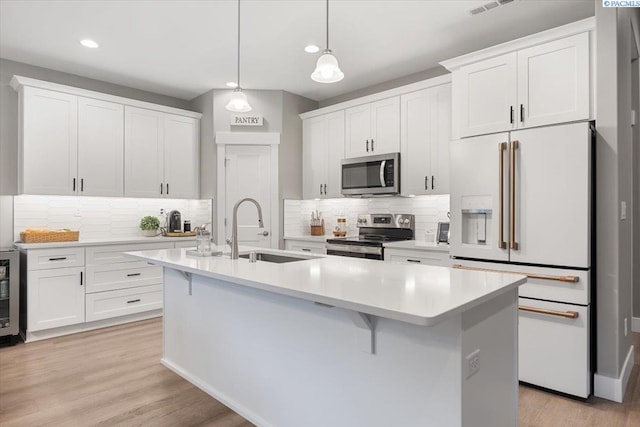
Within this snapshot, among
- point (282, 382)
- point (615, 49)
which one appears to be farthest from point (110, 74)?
point (615, 49)

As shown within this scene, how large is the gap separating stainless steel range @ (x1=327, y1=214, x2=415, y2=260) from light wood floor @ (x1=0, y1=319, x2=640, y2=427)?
1.85m

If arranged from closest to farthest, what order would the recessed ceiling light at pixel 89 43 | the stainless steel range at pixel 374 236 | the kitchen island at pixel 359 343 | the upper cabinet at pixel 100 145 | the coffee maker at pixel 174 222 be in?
the kitchen island at pixel 359 343 < the recessed ceiling light at pixel 89 43 < the upper cabinet at pixel 100 145 < the stainless steel range at pixel 374 236 < the coffee maker at pixel 174 222

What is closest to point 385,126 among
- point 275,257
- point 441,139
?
point 441,139

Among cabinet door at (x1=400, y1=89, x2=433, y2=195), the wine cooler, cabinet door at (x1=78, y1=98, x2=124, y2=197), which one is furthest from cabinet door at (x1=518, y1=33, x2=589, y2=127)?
the wine cooler

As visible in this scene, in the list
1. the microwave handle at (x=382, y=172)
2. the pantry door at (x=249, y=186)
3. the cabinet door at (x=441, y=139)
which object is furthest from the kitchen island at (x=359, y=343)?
the pantry door at (x=249, y=186)

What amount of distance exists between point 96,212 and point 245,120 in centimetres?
215

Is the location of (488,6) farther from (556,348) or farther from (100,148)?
(100,148)

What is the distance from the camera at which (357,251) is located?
418 cm

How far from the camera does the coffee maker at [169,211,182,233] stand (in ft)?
16.2

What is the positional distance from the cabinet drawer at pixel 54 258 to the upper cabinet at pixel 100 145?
657 millimetres

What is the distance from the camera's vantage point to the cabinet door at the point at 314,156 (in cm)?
507

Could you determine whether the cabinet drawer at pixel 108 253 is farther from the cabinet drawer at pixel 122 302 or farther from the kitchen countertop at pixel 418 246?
the kitchen countertop at pixel 418 246

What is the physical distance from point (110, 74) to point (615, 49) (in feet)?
15.9

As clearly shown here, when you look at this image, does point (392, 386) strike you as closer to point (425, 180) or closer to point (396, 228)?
point (425, 180)
